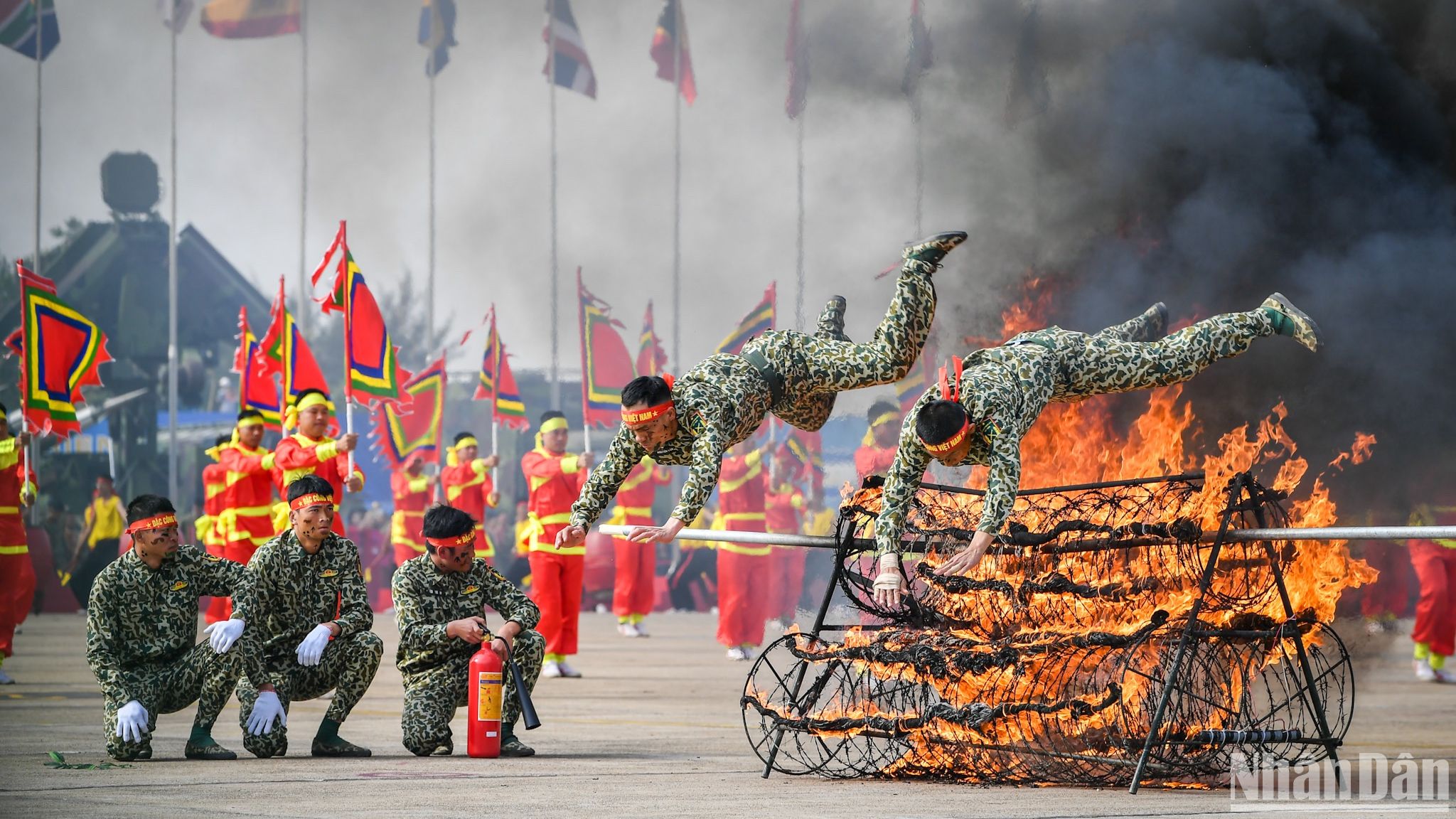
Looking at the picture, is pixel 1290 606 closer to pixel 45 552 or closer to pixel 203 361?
pixel 45 552

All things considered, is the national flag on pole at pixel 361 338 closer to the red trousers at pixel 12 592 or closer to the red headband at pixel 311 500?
the red trousers at pixel 12 592

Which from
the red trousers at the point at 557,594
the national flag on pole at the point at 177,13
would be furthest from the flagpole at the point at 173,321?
the red trousers at the point at 557,594

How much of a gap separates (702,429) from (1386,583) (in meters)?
8.52

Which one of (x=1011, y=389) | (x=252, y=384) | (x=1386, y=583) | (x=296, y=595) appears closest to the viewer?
(x=1011, y=389)

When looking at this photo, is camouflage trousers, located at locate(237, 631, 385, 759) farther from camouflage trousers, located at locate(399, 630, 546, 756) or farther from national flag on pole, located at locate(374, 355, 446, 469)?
national flag on pole, located at locate(374, 355, 446, 469)

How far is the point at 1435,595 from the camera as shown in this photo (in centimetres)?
1436

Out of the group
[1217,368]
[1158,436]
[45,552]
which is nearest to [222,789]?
[1158,436]

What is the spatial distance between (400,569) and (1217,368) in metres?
5.74

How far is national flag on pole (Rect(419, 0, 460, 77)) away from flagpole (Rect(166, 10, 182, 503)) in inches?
202

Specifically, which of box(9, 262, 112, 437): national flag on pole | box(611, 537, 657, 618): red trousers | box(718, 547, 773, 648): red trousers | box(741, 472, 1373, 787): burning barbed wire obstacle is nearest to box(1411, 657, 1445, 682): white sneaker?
box(718, 547, 773, 648): red trousers

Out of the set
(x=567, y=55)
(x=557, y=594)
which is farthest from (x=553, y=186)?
(x=557, y=594)

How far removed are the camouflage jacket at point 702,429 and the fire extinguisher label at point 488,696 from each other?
0.99m

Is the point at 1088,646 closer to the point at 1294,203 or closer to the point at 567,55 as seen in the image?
the point at 1294,203

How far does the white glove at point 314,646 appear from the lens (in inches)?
331
